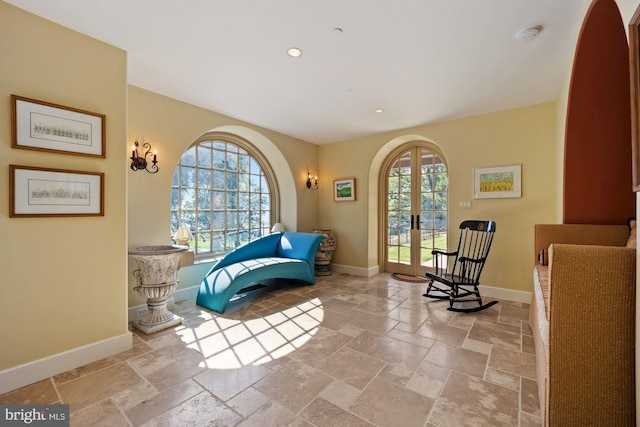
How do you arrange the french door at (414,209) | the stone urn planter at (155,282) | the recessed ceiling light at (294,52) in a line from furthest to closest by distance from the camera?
the french door at (414,209) → the stone urn planter at (155,282) → the recessed ceiling light at (294,52)

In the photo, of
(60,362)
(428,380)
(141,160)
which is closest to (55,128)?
(141,160)

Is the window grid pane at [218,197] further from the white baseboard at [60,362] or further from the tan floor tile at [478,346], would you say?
the tan floor tile at [478,346]

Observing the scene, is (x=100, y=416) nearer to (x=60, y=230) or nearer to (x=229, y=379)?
(x=229, y=379)

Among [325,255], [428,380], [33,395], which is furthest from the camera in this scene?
[325,255]

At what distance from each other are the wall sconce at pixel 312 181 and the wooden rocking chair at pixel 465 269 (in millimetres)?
2613

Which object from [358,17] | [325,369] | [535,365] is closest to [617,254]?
[535,365]

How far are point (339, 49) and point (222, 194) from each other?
2.85m

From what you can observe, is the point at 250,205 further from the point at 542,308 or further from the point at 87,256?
the point at 542,308

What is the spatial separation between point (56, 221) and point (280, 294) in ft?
8.46

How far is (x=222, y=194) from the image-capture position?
4.39 m

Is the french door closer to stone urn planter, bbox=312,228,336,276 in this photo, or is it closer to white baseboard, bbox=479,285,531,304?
white baseboard, bbox=479,285,531,304

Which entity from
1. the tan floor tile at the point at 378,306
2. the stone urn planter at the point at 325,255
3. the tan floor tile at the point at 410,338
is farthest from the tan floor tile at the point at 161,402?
the stone urn planter at the point at 325,255

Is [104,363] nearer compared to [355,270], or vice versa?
[104,363]

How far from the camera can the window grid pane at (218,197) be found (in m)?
3.93
